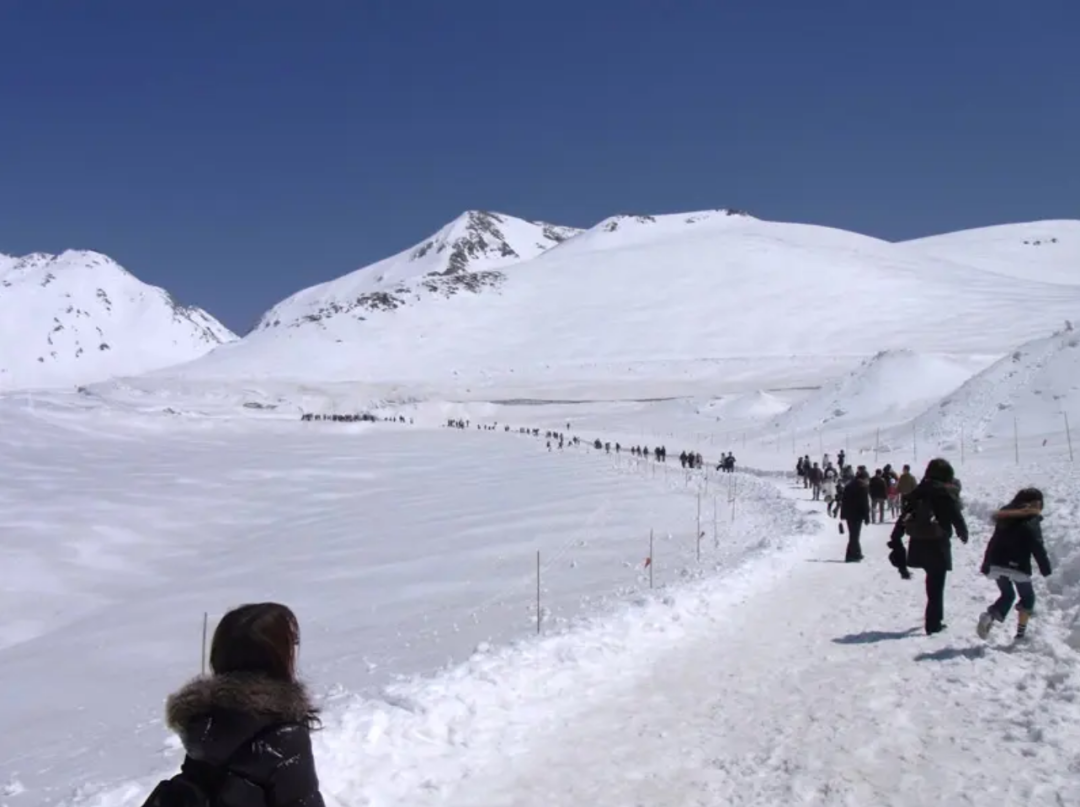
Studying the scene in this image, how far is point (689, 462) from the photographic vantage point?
134ft

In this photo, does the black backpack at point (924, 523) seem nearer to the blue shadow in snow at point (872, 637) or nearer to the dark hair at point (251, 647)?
the blue shadow in snow at point (872, 637)

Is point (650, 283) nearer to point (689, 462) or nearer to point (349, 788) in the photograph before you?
point (689, 462)

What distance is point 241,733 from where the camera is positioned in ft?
8.89

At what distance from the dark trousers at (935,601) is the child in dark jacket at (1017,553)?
654 millimetres

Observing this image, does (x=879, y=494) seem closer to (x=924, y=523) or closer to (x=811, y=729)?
(x=924, y=523)

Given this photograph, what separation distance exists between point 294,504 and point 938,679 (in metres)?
23.5

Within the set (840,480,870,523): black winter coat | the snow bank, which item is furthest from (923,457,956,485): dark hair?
the snow bank

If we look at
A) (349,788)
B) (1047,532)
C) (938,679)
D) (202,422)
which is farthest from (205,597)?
(202,422)

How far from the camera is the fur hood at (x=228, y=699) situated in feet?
8.84

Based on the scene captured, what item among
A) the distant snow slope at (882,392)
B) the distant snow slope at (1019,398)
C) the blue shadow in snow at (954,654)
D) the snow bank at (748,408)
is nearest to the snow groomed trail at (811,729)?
the blue shadow in snow at (954,654)

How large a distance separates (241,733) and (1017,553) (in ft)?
22.9

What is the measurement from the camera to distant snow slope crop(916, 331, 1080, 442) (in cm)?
3625

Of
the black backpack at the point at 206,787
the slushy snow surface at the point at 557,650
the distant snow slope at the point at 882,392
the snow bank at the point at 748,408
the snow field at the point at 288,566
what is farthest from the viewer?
the snow bank at the point at 748,408

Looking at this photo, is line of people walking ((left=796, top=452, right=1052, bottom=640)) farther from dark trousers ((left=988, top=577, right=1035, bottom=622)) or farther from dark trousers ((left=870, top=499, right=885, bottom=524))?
dark trousers ((left=870, top=499, right=885, bottom=524))
